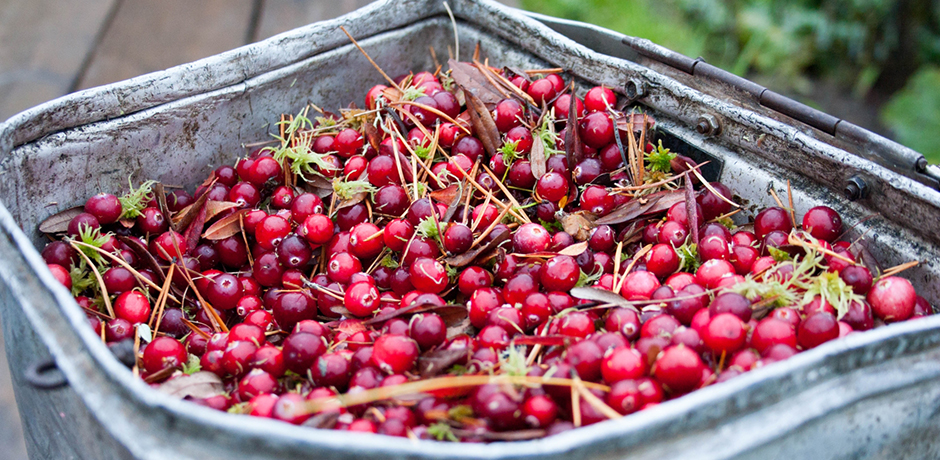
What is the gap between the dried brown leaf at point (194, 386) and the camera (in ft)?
5.13

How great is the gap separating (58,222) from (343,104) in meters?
1.16

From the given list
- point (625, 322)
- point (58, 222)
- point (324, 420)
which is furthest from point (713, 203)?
point (58, 222)

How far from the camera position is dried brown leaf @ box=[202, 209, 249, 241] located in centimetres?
208

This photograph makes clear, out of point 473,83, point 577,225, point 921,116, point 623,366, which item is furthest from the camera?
point 921,116

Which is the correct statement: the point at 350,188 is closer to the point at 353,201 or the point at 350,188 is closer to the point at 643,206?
the point at 353,201

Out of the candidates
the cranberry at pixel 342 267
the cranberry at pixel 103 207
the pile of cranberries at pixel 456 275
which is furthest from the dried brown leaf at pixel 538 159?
the cranberry at pixel 103 207

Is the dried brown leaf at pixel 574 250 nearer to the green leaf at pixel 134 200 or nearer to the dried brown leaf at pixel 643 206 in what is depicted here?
the dried brown leaf at pixel 643 206

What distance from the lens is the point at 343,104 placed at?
111 inches

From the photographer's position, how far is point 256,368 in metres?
1.62

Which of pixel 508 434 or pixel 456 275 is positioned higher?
pixel 456 275

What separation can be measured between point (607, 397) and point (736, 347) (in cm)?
32

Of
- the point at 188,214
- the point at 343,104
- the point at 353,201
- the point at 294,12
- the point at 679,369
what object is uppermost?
the point at 294,12

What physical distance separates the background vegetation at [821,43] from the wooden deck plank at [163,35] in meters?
2.43

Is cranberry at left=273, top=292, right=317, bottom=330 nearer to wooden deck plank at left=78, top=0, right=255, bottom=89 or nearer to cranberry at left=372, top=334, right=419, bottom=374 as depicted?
cranberry at left=372, top=334, right=419, bottom=374
